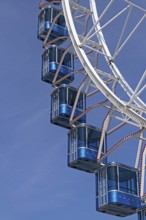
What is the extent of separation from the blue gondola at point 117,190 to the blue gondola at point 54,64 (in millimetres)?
10384

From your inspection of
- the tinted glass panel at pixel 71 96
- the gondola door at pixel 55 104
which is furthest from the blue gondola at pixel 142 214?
the tinted glass panel at pixel 71 96

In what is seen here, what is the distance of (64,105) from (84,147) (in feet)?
13.4

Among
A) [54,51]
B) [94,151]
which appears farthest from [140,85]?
[54,51]

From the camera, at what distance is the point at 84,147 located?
3681 cm

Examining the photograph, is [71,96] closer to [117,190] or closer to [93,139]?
[93,139]

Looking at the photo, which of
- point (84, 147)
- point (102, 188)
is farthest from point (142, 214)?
point (84, 147)

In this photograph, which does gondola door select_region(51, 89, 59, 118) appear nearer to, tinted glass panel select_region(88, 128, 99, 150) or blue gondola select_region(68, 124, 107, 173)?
blue gondola select_region(68, 124, 107, 173)

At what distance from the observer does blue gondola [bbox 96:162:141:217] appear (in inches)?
1265

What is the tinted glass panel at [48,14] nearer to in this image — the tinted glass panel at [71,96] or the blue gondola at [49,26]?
the blue gondola at [49,26]

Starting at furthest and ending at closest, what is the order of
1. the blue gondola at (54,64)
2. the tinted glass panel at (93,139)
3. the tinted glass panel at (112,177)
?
1. the blue gondola at (54,64)
2. the tinted glass panel at (93,139)
3. the tinted glass panel at (112,177)

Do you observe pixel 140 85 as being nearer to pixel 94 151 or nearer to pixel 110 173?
pixel 110 173

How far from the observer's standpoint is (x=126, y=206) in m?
32.0

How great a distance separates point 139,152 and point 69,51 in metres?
11.6

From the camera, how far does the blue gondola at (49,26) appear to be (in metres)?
45.1
